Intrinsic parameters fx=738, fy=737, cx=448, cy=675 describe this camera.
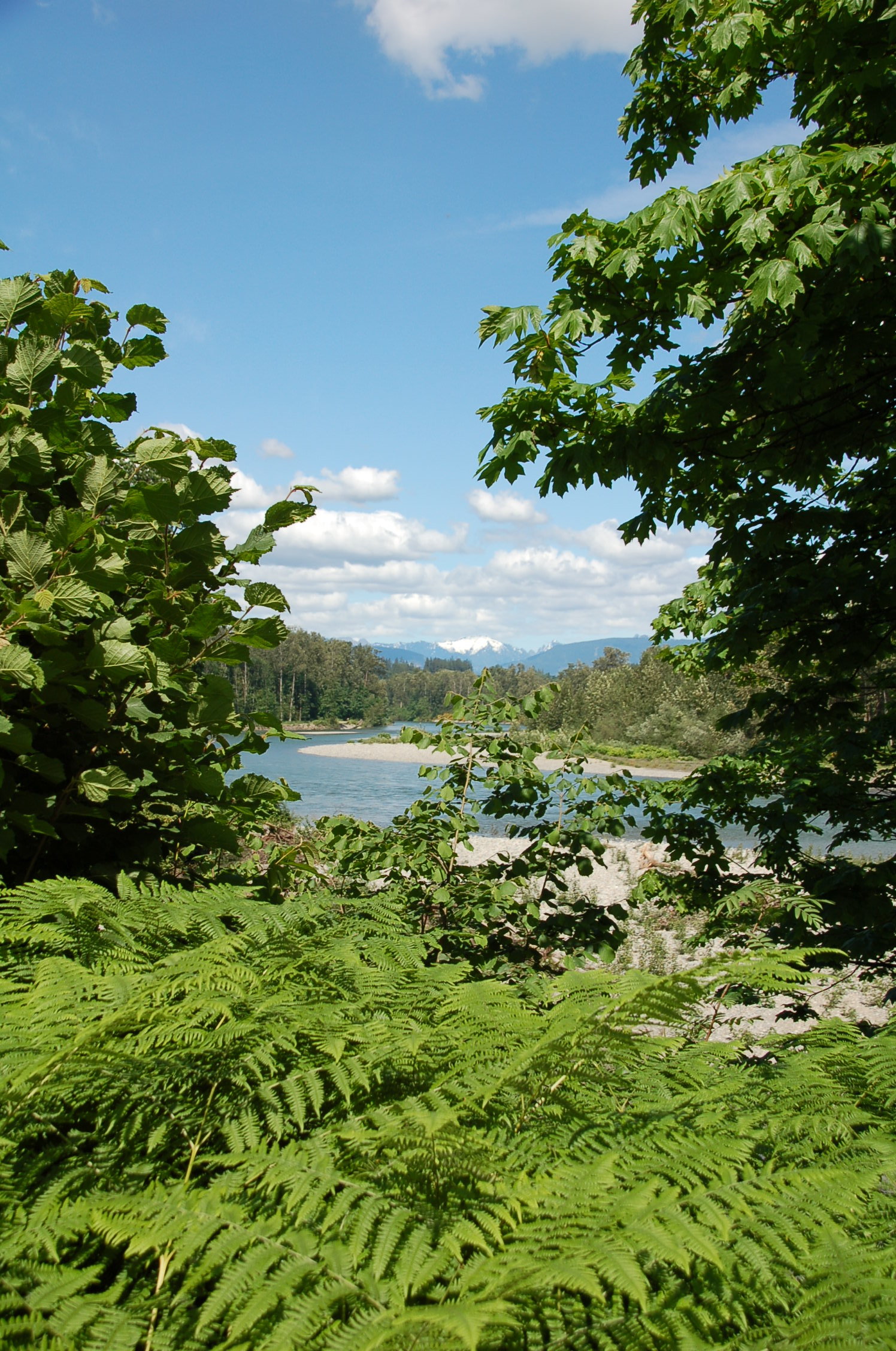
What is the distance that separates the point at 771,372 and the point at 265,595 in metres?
1.95

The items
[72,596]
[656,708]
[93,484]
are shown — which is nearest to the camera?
[72,596]

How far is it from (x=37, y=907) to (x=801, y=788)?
10.2 ft

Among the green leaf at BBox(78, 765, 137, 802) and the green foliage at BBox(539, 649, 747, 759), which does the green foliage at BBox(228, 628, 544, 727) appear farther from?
the green leaf at BBox(78, 765, 137, 802)

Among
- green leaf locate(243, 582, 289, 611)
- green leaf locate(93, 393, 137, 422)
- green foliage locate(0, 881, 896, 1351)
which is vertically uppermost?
green leaf locate(93, 393, 137, 422)

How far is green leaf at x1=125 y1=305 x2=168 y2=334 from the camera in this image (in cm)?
219

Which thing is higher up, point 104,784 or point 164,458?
point 164,458

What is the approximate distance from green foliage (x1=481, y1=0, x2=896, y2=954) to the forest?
21 millimetres

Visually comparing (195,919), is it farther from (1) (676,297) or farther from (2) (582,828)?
(1) (676,297)

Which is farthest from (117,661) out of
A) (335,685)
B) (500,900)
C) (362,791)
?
(335,685)

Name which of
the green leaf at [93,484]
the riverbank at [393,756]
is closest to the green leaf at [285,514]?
the green leaf at [93,484]

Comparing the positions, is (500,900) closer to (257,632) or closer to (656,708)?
(257,632)

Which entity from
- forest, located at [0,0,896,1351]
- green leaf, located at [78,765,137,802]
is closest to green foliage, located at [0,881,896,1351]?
forest, located at [0,0,896,1351]

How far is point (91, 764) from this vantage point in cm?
190

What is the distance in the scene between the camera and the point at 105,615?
5.88 ft
